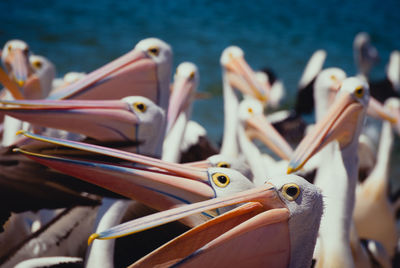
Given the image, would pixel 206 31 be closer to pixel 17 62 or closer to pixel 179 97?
pixel 17 62

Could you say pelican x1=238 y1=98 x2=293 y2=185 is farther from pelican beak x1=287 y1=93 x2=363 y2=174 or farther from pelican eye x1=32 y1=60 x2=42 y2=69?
pelican eye x1=32 y1=60 x2=42 y2=69

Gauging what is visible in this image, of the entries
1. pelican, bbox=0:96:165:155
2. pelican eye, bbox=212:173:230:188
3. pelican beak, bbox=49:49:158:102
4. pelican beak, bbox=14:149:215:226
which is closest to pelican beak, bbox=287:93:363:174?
pelican, bbox=0:96:165:155

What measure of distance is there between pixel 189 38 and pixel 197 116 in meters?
4.16

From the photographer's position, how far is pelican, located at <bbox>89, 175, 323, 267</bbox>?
75.0 inches

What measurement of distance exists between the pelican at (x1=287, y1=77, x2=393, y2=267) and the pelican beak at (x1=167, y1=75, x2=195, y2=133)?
1.23m

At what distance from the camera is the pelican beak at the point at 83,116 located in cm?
287

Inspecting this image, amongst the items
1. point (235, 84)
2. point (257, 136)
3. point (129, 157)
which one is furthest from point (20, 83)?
point (129, 157)

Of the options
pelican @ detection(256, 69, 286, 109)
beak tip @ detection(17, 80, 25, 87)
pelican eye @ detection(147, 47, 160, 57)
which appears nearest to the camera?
pelican eye @ detection(147, 47, 160, 57)

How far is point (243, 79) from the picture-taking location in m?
5.32

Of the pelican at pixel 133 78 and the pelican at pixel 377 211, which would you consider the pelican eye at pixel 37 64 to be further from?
the pelican at pixel 377 211

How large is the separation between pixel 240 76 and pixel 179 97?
1053 mm

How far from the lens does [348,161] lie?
3188 mm

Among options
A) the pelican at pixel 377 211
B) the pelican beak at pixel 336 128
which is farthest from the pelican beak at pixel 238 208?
the pelican at pixel 377 211

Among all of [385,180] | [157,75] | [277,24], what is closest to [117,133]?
[157,75]
